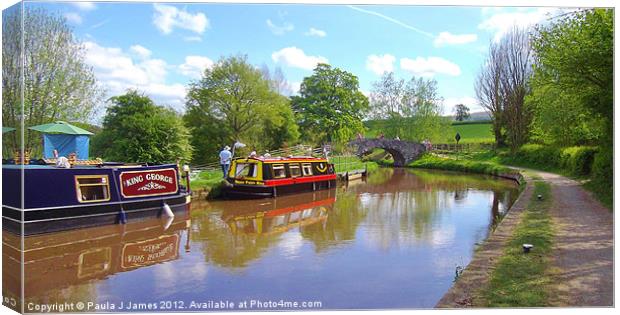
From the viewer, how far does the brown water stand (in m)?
4.93

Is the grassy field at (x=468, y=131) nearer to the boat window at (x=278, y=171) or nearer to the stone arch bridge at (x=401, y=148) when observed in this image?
the stone arch bridge at (x=401, y=148)

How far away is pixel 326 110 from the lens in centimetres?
1844

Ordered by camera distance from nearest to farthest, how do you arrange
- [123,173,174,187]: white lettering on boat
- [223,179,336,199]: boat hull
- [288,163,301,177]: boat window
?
[123,173,174,187]: white lettering on boat
[223,179,336,199]: boat hull
[288,163,301,177]: boat window

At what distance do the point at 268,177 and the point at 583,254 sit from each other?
985 centimetres

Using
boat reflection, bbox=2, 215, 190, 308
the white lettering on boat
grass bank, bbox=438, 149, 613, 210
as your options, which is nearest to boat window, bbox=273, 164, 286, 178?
the white lettering on boat

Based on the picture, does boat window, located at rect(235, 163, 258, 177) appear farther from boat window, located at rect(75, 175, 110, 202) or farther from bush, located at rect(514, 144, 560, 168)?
bush, located at rect(514, 144, 560, 168)

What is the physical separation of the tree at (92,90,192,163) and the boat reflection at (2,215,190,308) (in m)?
1.69

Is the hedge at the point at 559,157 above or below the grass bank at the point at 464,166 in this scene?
above

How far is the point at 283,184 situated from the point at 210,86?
362cm

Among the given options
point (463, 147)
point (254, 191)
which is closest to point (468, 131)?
point (463, 147)

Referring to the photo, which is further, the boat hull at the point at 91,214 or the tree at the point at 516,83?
the tree at the point at 516,83

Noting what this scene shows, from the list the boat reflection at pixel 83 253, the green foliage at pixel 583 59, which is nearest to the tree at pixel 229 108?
the boat reflection at pixel 83 253

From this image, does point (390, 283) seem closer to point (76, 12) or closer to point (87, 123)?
point (76, 12)

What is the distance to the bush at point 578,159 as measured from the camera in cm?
1341
